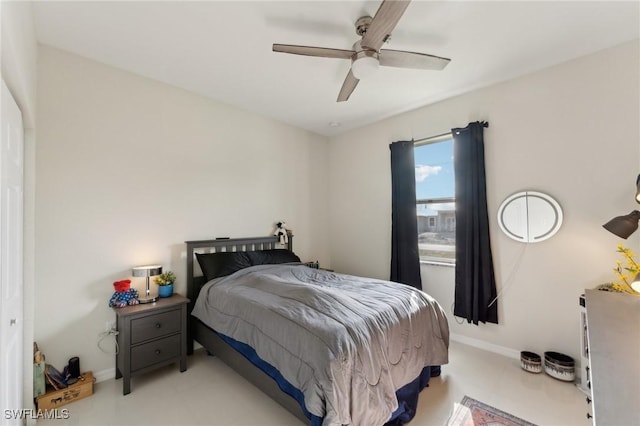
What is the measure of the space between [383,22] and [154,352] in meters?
3.05

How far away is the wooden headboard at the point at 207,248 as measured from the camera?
9.41 feet

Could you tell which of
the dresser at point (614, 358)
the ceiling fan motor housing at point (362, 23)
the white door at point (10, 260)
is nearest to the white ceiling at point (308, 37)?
the ceiling fan motor housing at point (362, 23)

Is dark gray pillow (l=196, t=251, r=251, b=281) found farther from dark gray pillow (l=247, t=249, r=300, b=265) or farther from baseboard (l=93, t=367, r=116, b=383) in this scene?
baseboard (l=93, t=367, r=116, b=383)

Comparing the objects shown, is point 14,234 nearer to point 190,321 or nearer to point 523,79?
point 190,321

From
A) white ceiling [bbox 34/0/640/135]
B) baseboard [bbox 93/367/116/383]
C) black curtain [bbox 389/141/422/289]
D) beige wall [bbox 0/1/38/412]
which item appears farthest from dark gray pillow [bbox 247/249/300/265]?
white ceiling [bbox 34/0/640/135]

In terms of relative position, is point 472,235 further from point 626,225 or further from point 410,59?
point 410,59

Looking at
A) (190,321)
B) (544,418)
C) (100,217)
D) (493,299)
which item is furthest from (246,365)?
(493,299)

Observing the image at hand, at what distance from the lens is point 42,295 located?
84.0 inches

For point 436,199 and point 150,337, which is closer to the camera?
point 150,337

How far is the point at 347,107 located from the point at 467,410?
3.30 m

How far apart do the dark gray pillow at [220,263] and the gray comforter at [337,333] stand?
0.16m

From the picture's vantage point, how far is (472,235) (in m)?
2.94

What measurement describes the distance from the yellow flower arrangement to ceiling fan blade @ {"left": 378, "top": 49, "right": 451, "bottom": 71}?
6.63 ft

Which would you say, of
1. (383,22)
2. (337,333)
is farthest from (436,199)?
(337,333)
